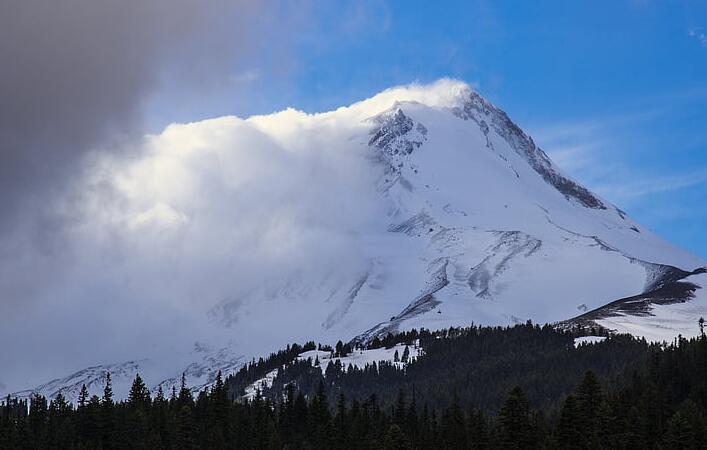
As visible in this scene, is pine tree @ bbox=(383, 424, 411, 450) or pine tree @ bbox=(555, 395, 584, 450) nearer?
pine tree @ bbox=(555, 395, 584, 450)

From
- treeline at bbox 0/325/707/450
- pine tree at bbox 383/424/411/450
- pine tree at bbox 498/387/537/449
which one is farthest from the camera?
treeline at bbox 0/325/707/450

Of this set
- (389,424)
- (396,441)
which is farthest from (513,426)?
(389,424)

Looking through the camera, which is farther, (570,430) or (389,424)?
(389,424)

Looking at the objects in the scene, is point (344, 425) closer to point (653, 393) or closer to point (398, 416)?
point (398, 416)

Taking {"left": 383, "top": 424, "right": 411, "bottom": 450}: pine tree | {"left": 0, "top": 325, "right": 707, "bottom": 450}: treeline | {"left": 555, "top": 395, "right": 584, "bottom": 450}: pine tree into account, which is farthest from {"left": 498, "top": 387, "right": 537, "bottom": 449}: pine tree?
{"left": 383, "top": 424, "right": 411, "bottom": 450}: pine tree

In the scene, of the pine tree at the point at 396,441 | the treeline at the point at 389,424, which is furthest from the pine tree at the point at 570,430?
the pine tree at the point at 396,441

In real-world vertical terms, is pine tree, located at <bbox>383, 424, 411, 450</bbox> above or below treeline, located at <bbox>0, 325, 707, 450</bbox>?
below

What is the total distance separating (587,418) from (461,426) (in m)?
41.6

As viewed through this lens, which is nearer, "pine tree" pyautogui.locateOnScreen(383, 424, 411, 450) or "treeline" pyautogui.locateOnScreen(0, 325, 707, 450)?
"pine tree" pyautogui.locateOnScreen(383, 424, 411, 450)

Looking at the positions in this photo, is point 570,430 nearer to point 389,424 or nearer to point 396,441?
point 396,441

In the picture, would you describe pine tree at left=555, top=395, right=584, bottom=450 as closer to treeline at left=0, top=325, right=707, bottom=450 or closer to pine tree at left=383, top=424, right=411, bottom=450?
treeline at left=0, top=325, right=707, bottom=450

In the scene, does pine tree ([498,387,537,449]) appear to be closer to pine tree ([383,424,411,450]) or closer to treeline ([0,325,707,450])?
treeline ([0,325,707,450])

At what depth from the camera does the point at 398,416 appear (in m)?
177

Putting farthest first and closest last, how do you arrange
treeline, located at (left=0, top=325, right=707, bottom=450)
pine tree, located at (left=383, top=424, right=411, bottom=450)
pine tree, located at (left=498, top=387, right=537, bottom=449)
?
treeline, located at (left=0, top=325, right=707, bottom=450)
pine tree, located at (left=383, top=424, right=411, bottom=450)
pine tree, located at (left=498, top=387, right=537, bottom=449)
